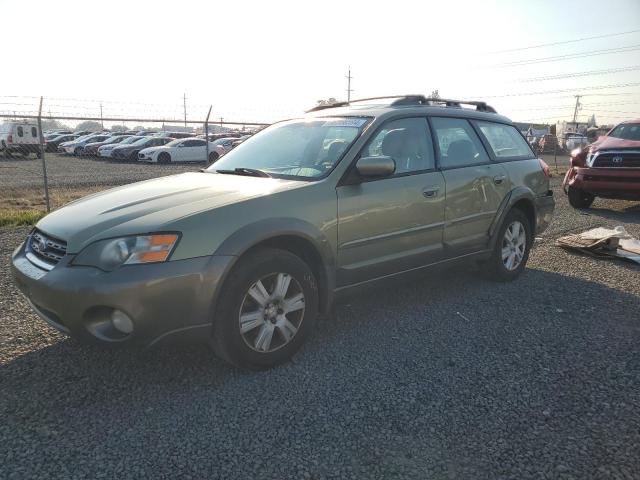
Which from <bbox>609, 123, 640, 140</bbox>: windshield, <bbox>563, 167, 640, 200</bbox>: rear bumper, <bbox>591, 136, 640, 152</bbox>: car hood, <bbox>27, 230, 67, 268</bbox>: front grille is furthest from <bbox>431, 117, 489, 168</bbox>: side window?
<bbox>609, 123, 640, 140</bbox>: windshield

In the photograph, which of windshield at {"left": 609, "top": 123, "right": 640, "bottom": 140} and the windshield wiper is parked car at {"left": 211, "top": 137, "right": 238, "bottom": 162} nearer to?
windshield at {"left": 609, "top": 123, "right": 640, "bottom": 140}

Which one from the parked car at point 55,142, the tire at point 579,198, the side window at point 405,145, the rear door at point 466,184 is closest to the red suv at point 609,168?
the tire at point 579,198

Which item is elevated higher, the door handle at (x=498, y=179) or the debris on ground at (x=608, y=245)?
the door handle at (x=498, y=179)

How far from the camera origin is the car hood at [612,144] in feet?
29.2

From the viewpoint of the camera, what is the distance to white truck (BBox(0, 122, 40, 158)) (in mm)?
25047

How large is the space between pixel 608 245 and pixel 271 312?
500 cm

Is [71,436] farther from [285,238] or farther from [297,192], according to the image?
[297,192]

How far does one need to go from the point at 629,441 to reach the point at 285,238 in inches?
86.1

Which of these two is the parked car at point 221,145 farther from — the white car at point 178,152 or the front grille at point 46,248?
the front grille at point 46,248

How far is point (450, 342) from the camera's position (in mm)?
3672

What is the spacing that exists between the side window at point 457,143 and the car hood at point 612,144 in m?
5.84

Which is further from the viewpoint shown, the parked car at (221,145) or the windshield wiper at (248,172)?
the parked car at (221,145)

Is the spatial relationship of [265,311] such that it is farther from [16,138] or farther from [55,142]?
[55,142]

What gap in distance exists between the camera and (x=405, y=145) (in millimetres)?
4008
